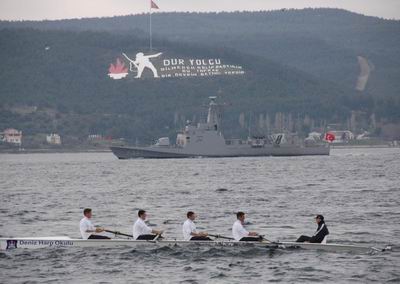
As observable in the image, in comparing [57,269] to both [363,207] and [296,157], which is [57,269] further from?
[296,157]

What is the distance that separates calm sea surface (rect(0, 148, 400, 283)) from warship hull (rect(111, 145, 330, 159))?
64.3 meters

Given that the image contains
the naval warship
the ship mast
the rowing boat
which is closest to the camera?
the rowing boat

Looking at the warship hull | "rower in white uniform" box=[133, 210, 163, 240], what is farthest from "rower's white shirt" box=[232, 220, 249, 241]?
the warship hull

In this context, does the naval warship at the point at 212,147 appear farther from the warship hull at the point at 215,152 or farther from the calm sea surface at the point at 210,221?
the calm sea surface at the point at 210,221

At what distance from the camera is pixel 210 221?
54094mm

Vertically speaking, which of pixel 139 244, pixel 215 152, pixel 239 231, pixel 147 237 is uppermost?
pixel 215 152

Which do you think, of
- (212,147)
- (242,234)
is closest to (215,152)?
(212,147)

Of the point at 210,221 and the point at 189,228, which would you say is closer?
the point at 189,228

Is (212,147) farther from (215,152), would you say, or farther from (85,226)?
(85,226)

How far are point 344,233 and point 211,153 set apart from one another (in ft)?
402

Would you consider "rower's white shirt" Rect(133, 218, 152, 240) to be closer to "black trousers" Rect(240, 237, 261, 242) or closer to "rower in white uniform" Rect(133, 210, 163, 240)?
"rower in white uniform" Rect(133, 210, 163, 240)

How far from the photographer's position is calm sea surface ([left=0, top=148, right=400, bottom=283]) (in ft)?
120

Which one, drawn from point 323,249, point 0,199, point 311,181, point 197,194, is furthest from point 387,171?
point 323,249

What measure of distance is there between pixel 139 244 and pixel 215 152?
423 feet
